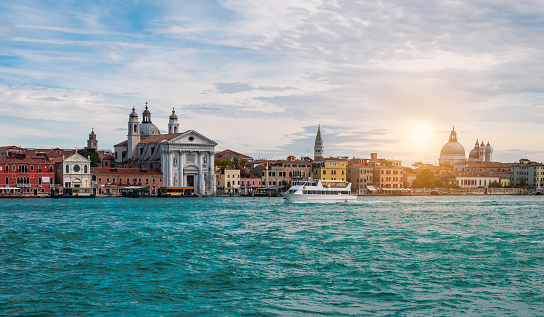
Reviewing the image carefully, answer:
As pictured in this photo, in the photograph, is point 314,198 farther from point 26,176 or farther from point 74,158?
point 26,176

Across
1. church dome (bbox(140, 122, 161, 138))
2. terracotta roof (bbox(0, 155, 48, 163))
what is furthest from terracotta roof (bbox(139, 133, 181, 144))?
terracotta roof (bbox(0, 155, 48, 163))

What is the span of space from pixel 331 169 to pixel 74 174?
98.7ft

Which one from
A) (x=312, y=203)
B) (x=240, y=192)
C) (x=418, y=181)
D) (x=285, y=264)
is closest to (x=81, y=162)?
(x=240, y=192)

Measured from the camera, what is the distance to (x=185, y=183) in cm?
6725

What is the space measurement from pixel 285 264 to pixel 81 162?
50.1 metres

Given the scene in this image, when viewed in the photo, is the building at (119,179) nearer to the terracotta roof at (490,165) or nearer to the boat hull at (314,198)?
the boat hull at (314,198)

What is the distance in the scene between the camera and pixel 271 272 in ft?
41.1

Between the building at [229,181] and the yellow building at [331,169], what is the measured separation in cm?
990

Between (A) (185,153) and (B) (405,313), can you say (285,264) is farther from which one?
(A) (185,153)

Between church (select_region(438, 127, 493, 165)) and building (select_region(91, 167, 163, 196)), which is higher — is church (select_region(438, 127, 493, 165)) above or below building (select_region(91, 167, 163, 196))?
above

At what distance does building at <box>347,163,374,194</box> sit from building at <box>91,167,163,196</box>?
80.2 ft

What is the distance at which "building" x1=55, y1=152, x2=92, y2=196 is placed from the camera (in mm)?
58631

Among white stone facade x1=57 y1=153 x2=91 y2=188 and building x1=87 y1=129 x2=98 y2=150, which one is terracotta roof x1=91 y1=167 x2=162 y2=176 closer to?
white stone facade x1=57 y1=153 x2=91 y2=188

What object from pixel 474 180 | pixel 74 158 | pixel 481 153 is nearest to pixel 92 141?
pixel 74 158
